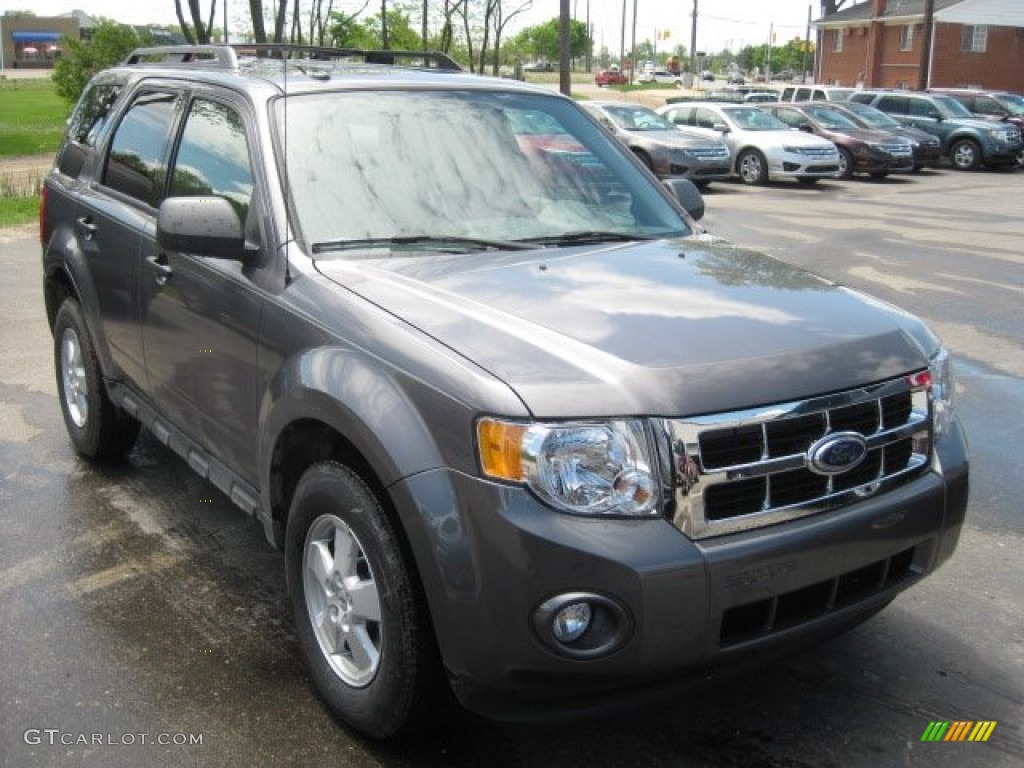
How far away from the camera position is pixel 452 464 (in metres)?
2.70

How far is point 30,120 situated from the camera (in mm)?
34719

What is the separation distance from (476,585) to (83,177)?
3668mm

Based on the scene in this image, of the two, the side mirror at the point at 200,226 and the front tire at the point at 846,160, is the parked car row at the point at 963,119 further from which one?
the side mirror at the point at 200,226

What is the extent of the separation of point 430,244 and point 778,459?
146cm

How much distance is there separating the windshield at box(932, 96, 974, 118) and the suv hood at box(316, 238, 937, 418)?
25937mm

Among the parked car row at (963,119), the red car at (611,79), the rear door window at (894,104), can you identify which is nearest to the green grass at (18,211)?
the parked car row at (963,119)

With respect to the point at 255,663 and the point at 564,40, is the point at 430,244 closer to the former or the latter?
the point at 255,663

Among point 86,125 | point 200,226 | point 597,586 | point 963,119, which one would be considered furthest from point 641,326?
point 963,119

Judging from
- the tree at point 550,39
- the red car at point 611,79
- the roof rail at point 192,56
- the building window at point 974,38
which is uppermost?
the tree at point 550,39

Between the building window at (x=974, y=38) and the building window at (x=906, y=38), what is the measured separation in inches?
132

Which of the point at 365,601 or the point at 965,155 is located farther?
the point at 965,155

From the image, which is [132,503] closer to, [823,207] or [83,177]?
[83,177]

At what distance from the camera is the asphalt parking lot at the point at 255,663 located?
3.15 m

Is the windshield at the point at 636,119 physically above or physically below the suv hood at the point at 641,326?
above
